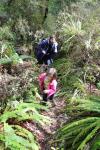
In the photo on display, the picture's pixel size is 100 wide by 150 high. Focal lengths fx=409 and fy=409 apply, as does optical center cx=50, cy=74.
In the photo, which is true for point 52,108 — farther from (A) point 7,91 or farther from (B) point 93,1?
(B) point 93,1

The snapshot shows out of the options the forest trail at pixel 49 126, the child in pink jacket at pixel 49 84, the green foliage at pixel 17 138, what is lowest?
the forest trail at pixel 49 126

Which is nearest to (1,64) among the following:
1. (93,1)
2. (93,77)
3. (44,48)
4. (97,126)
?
(44,48)

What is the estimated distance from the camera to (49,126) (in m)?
8.62

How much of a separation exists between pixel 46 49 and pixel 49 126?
4.07m

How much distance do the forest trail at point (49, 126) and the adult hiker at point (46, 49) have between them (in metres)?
2.33

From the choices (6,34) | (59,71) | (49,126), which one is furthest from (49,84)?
(6,34)

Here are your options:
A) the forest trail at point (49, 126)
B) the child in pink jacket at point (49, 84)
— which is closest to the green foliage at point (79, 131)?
the forest trail at point (49, 126)

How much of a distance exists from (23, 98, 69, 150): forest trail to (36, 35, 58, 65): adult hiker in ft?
7.64

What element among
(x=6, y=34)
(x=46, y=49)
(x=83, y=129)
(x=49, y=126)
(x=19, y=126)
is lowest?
(x=49, y=126)

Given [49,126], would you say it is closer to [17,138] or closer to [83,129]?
[83,129]

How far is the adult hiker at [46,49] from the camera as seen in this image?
12.1 metres

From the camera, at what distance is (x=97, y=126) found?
7.70 m

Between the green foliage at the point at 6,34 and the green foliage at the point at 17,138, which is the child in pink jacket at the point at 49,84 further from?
the green foliage at the point at 6,34

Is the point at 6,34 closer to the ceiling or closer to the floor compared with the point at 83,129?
closer to the ceiling
